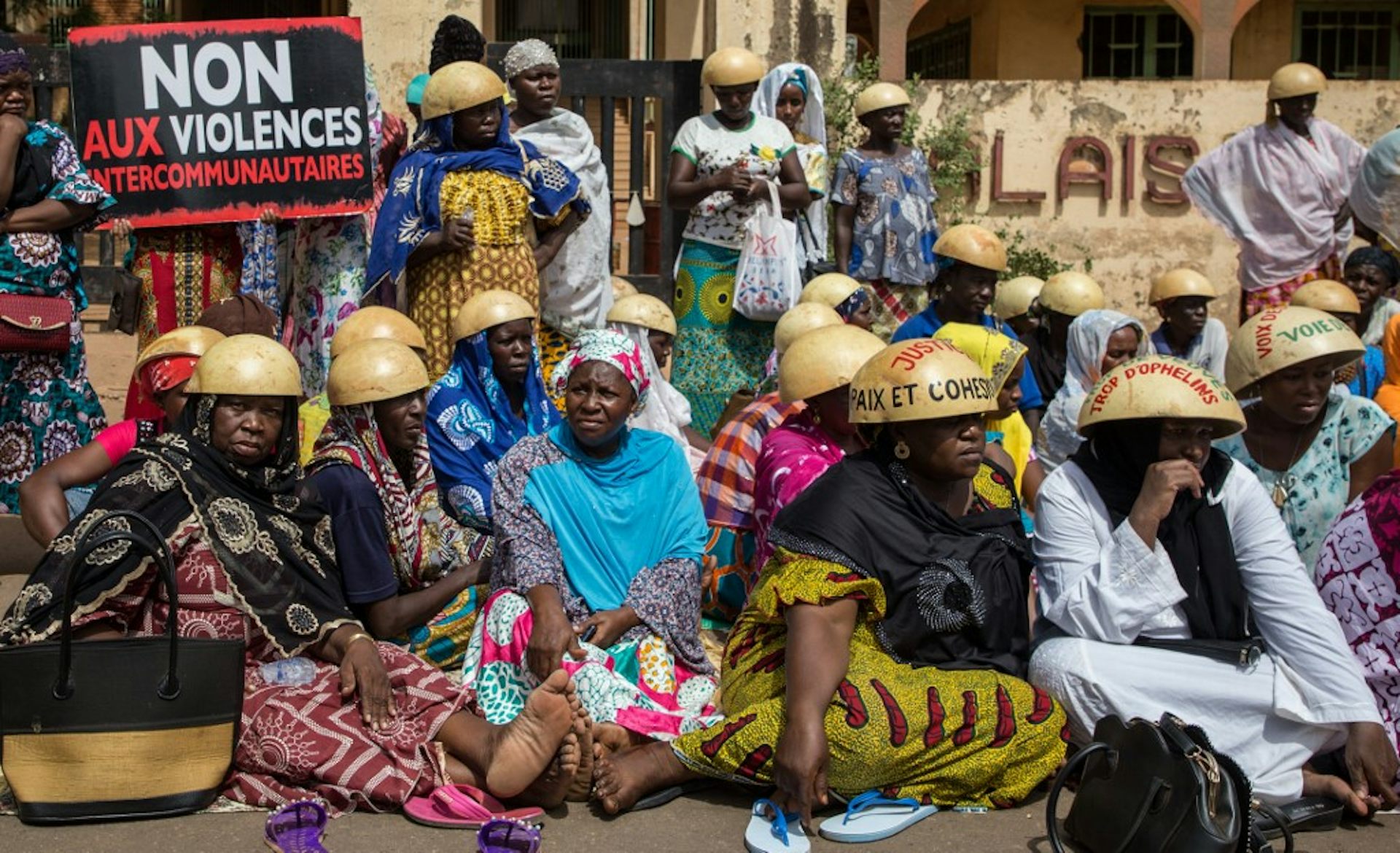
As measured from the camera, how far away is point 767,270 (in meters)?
8.05

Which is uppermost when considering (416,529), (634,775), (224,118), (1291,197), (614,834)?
(224,118)

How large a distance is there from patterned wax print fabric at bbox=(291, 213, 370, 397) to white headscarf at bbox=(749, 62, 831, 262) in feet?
8.56

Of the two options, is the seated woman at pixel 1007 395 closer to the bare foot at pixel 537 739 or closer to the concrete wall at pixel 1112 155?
the bare foot at pixel 537 739

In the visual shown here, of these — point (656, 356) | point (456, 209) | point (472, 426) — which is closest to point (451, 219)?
point (456, 209)

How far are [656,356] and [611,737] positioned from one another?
3.32 metres

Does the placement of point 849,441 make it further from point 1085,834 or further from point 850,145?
point 850,145

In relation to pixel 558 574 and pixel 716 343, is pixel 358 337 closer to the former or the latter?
pixel 558 574

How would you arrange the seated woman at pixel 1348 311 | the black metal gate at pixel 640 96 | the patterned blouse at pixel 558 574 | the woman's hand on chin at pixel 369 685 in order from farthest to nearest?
the black metal gate at pixel 640 96 < the seated woman at pixel 1348 311 < the patterned blouse at pixel 558 574 < the woman's hand on chin at pixel 369 685

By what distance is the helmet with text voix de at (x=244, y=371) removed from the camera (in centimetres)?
450

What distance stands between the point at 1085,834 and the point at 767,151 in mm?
4931

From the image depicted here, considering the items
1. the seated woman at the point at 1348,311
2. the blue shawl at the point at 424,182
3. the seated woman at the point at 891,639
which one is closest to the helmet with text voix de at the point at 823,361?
the seated woman at the point at 891,639

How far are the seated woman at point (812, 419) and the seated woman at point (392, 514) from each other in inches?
37.4

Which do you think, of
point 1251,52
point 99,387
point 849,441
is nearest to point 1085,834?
point 849,441

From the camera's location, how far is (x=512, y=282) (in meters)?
7.09
